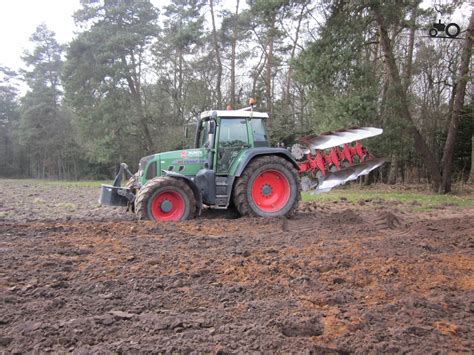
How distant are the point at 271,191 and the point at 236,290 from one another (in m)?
4.94

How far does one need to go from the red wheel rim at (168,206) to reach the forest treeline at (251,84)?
2.38 metres

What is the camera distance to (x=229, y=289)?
12.7ft

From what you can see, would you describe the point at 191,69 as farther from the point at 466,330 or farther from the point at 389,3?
the point at 466,330

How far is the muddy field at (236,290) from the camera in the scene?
115 inches

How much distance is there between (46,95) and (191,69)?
17954 millimetres

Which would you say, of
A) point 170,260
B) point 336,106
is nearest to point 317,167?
point 336,106

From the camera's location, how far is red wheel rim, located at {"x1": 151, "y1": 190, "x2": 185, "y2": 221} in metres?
7.82

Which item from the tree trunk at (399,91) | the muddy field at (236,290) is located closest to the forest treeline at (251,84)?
the tree trunk at (399,91)

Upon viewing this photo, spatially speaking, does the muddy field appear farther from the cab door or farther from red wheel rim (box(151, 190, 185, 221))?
the cab door

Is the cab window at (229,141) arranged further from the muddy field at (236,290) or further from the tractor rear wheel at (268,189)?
the muddy field at (236,290)

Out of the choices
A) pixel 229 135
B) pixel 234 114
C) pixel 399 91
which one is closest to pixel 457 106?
pixel 399 91

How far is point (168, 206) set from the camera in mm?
7879

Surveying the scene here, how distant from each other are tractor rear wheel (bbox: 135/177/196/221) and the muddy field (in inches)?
31.3

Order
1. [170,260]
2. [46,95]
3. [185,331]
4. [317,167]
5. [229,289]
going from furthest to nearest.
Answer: [46,95], [317,167], [170,260], [229,289], [185,331]
